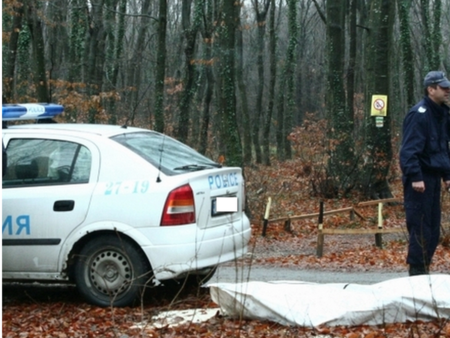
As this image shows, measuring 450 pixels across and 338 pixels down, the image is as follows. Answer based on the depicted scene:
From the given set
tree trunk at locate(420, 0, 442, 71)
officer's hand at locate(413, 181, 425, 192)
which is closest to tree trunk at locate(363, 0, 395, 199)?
officer's hand at locate(413, 181, 425, 192)

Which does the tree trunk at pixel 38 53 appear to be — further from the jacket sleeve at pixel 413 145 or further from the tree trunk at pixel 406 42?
the jacket sleeve at pixel 413 145

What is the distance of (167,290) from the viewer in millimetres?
8211

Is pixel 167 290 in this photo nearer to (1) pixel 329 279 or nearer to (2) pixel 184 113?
(1) pixel 329 279

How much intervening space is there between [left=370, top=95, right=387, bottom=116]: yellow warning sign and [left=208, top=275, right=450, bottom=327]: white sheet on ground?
12.7 m

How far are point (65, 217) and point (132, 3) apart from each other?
44.6m

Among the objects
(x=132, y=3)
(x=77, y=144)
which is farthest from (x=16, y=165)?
(x=132, y=3)

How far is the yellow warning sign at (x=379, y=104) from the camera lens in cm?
1873

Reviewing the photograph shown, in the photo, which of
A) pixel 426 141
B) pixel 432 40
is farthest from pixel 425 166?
pixel 432 40

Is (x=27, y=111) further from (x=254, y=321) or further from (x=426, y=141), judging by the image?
(x=426, y=141)

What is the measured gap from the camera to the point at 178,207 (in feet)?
23.6

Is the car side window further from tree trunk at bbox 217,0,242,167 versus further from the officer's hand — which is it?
tree trunk at bbox 217,0,242,167

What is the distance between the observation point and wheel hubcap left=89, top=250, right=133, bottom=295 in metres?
7.32

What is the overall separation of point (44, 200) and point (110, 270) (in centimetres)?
89

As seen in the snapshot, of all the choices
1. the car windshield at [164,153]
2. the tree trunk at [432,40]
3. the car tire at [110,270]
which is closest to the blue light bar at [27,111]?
the car windshield at [164,153]
